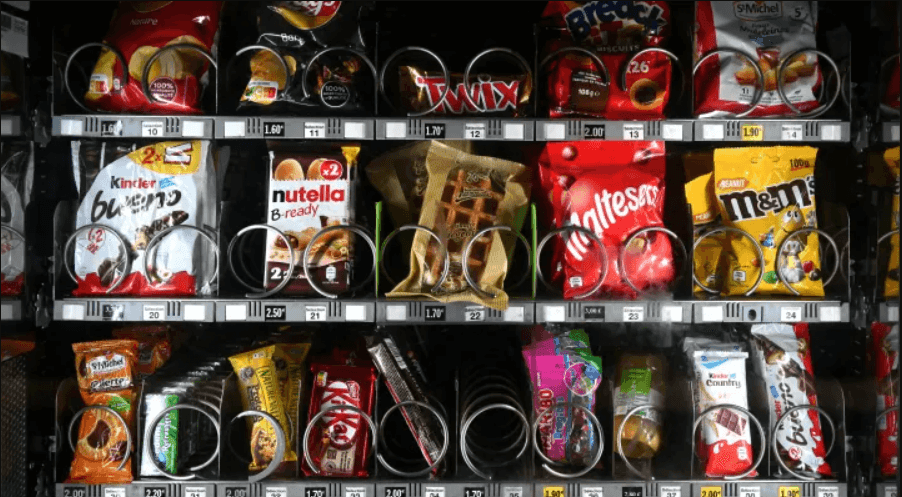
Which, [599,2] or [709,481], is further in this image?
[599,2]

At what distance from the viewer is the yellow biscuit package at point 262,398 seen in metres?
1.74

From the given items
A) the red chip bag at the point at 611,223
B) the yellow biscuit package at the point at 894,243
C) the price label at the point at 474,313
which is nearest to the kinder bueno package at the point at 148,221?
the price label at the point at 474,313

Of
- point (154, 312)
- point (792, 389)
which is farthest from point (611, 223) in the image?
point (154, 312)

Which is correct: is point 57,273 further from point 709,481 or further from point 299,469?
point 709,481

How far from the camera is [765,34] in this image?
5.81 feet

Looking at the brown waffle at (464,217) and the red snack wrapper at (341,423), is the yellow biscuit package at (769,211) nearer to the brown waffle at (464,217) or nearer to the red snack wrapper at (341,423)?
the brown waffle at (464,217)

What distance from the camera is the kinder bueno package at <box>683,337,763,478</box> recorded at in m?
1.72

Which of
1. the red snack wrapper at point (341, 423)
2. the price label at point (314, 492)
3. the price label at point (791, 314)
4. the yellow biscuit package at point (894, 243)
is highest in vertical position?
the yellow biscuit package at point (894, 243)

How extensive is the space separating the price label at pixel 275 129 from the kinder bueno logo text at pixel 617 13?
673 mm

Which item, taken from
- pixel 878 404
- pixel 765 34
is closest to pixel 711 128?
pixel 765 34

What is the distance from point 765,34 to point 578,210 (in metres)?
0.56

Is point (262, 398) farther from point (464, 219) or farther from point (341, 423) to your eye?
point (464, 219)

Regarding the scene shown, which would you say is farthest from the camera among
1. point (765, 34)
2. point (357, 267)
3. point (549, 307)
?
point (357, 267)

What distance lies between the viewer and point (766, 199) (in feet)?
5.82
